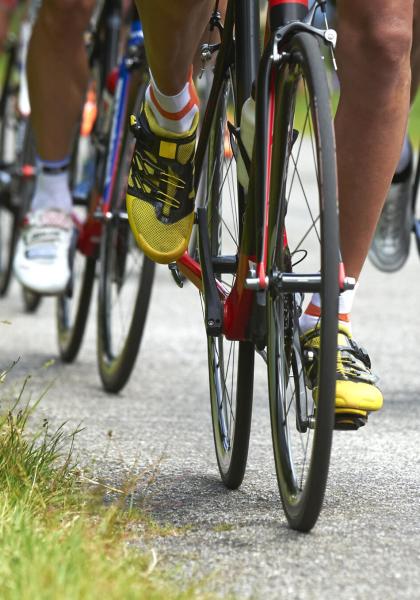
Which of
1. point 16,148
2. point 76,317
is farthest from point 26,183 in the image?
point 76,317

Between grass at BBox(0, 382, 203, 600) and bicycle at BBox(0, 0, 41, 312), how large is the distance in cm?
329

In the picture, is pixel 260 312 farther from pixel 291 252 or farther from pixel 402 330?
pixel 402 330

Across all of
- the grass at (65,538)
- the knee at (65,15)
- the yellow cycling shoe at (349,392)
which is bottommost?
the grass at (65,538)

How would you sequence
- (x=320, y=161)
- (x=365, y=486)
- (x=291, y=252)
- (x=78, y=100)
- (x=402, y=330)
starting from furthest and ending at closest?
(x=402, y=330), (x=78, y=100), (x=365, y=486), (x=291, y=252), (x=320, y=161)

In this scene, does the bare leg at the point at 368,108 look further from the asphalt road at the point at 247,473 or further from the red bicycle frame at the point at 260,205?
the asphalt road at the point at 247,473

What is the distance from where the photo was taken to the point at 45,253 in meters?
4.89

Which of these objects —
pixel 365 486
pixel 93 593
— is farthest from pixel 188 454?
pixel 93 593

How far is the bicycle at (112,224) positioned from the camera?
4.58 m

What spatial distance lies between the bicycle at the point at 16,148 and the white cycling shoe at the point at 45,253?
114cm

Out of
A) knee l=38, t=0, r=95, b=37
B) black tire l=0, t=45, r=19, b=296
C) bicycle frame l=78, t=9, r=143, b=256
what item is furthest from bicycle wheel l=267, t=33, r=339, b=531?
black tire l=0, t=45, r=19, b=296

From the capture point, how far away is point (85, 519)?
8.31ft

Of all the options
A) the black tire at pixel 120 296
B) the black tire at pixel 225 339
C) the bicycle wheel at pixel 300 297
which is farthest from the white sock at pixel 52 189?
the bicycle wheel at pixel 300 297

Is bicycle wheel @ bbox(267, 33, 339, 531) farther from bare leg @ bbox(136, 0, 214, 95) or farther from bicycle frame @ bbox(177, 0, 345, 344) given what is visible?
bare leg @ bbox(136, 0, 214, 95)

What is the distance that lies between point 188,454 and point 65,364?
71.5 inches
